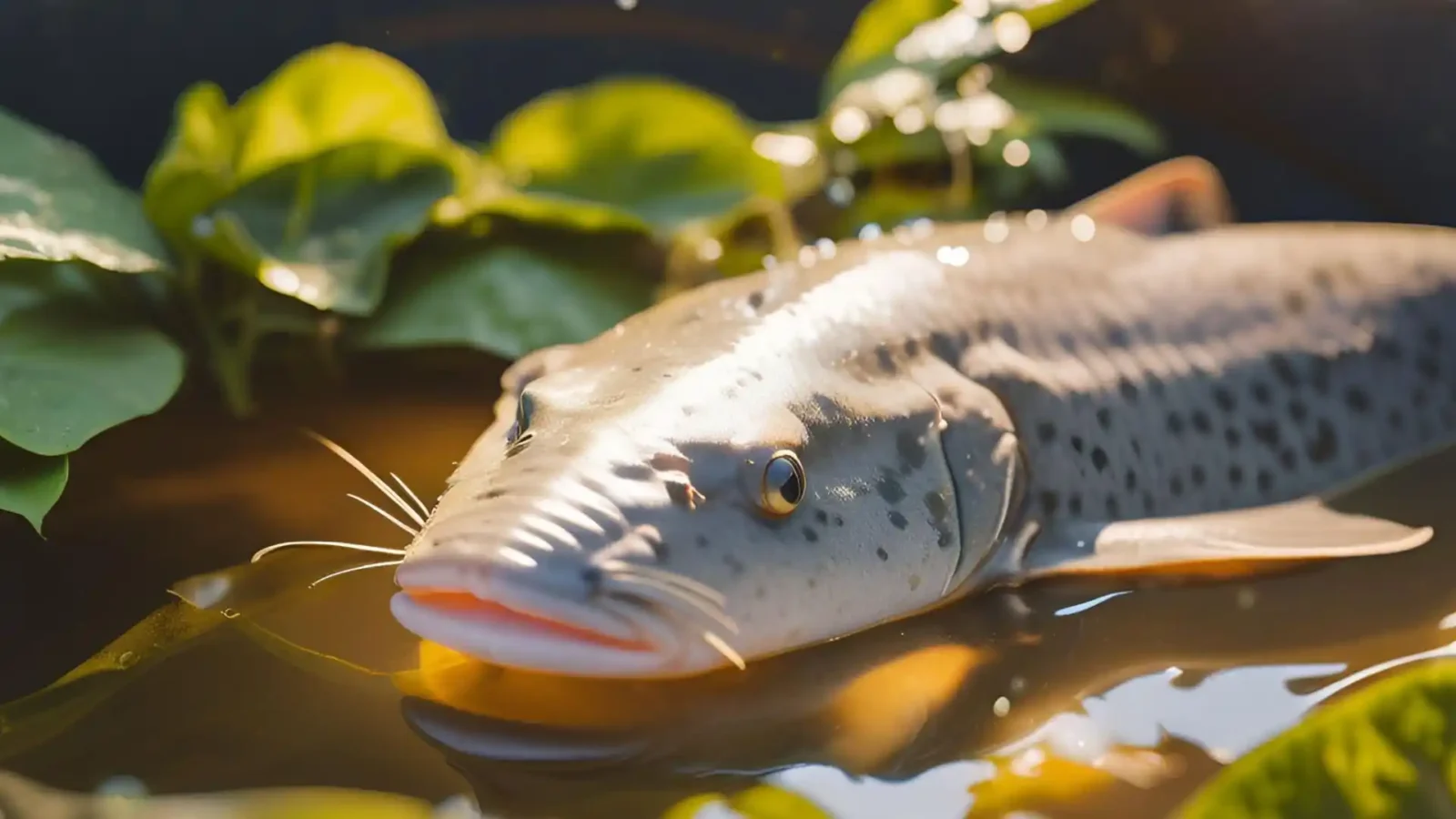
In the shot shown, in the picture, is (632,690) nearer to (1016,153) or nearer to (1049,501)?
(1049,501)

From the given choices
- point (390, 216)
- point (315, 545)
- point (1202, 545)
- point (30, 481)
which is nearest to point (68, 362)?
point (30, 481)

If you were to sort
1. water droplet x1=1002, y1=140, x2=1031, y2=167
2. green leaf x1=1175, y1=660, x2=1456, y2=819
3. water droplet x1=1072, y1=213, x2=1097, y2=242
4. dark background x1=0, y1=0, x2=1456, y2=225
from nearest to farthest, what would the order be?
green leaf x1=1175, y1=660, x2=1456, y2=819, water droplet x1=1072, y1=213, x2=1097, y2=242, dark background x1=0, y1=0, x2=1456, y2=225, water droplet x1=1002, y1=140, x2=1031, y2=167

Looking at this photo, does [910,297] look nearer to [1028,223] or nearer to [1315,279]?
[1028,223]

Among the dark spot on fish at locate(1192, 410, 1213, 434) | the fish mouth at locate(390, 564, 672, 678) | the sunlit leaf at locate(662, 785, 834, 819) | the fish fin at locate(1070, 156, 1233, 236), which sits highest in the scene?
the fish fin at locate(1070, 156, 1233, 236)

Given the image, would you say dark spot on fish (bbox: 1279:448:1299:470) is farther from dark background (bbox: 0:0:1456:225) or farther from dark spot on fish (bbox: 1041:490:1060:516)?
dark background (bbox: 0:0:1456:225)

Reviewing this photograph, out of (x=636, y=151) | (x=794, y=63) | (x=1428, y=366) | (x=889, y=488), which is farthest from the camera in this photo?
(x=794, y=63)

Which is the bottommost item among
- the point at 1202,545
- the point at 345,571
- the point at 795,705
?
the point at 795,705

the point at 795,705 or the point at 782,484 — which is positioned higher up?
the point at 782,484

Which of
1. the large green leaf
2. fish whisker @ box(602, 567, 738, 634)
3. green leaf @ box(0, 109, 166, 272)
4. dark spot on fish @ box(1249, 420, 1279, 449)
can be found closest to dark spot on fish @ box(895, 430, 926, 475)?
fish whisker @ box(602, 567, 738, 634)
